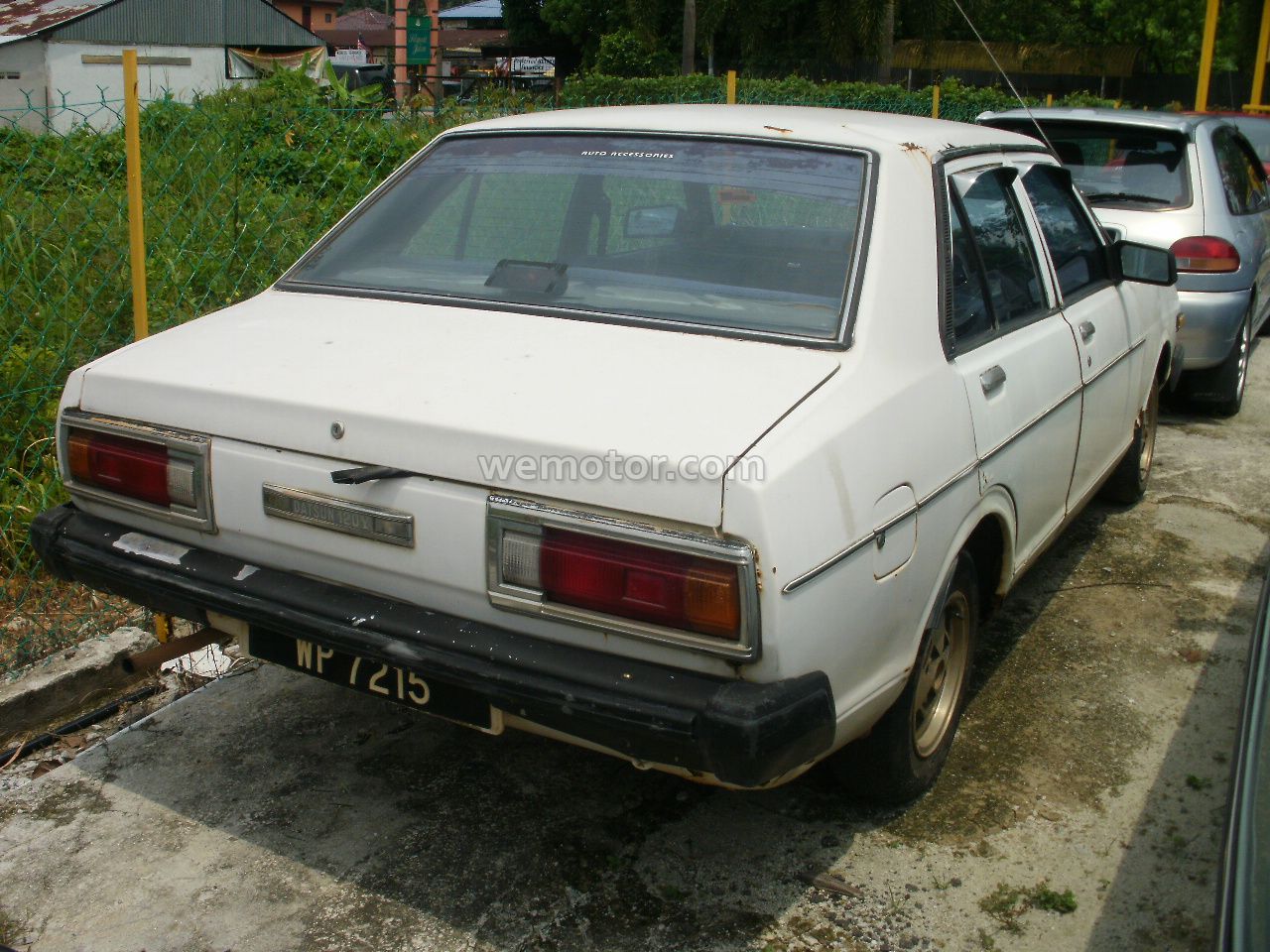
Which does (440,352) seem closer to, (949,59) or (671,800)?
(671,800)

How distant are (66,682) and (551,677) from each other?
79.9 inches

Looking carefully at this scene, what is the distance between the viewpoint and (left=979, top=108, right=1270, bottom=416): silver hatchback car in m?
6.80

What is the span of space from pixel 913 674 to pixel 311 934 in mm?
1495

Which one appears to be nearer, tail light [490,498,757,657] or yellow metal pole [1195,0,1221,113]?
tail light [490,498,757,657]

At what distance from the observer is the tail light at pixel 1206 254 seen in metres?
6.76

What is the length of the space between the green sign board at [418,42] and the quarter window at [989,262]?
56.5 ft

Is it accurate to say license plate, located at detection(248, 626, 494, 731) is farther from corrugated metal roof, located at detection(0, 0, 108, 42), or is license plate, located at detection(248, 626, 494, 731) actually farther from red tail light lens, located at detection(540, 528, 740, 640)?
corrugated metal roof, located at detection(0, 0, 108, 42)

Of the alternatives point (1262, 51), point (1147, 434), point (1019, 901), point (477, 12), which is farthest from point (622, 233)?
point (477, 12)

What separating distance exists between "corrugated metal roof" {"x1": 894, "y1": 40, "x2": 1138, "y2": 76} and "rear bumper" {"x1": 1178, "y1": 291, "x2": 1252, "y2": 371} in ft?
100

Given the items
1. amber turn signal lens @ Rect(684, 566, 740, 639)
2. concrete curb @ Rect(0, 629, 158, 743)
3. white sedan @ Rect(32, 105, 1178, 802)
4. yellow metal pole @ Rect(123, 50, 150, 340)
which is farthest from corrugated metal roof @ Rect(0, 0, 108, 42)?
amber turn signal lens @ Rect(684, 566, 740, 639)

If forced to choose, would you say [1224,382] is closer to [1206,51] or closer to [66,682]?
[66,682]

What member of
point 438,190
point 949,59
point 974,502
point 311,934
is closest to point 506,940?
point 311,934

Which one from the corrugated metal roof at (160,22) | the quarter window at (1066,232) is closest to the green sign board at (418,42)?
the corrugated metal roof at (160,22)

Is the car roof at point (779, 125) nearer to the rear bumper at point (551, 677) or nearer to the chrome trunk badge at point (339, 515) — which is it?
the chrome trunk badge at point (339, 515)
